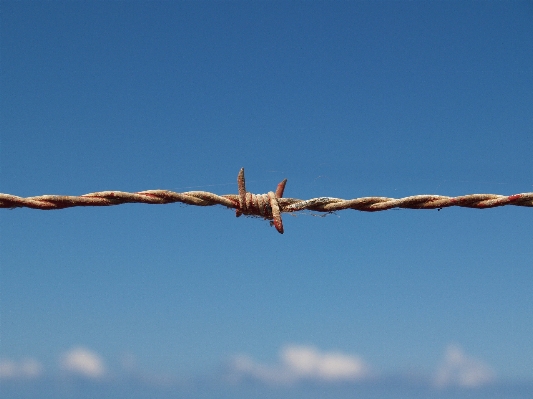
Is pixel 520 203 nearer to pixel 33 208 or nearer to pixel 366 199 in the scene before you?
pixel 366 199

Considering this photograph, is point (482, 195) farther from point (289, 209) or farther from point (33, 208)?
point (33, 208)

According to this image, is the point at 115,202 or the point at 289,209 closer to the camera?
the point at 115,202

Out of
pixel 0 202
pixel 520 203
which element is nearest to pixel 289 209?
pixel 520 203

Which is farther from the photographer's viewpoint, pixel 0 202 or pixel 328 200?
pixel 328 200

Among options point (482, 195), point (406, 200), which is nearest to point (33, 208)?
point (406, 200)

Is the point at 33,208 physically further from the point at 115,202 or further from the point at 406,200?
the point at 406,200
